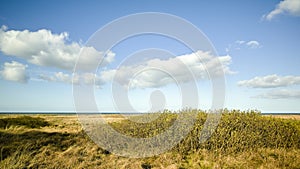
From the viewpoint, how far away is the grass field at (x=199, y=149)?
7648mm

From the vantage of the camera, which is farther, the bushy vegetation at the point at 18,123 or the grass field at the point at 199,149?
the bushy vegetation at the point at 18,123

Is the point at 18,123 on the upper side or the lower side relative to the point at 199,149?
upper

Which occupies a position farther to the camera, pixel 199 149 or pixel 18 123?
pixel 18 123

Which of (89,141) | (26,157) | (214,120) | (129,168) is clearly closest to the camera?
(129,168)

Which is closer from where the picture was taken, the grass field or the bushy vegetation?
the grass field

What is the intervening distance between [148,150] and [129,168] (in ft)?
6.17

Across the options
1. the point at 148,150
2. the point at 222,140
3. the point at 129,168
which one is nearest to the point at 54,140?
the point at 148,150

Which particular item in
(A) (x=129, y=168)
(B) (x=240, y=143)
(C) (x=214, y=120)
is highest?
(C) (x=214, y=120)

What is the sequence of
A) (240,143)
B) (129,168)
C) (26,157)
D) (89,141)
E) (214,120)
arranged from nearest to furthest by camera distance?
(129,168), (26,157), (240,143), (214,120), (89,141)

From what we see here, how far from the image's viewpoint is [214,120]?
9664 millimetres

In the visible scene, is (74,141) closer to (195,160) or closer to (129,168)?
(129,168)

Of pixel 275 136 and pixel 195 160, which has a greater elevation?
pixel 275 136

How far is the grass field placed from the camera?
25.1ft

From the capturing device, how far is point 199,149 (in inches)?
347
